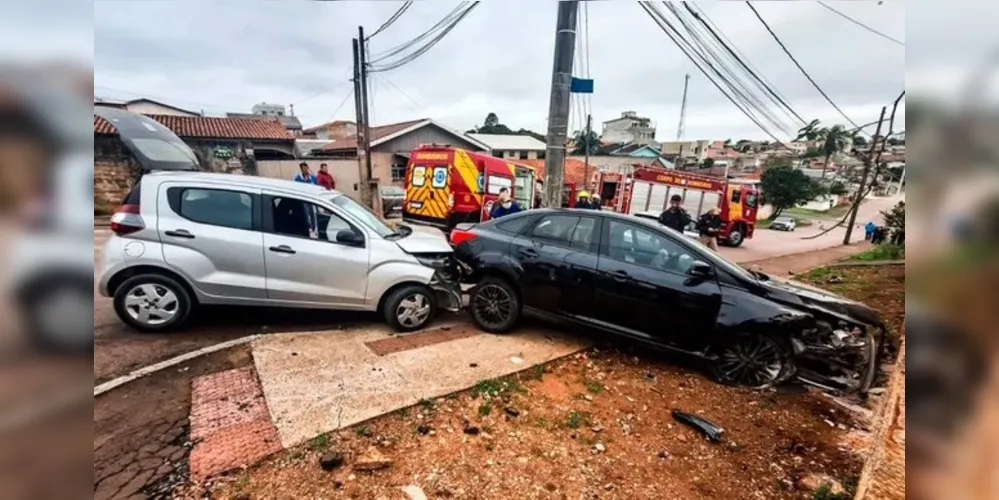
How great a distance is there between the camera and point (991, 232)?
0.60m

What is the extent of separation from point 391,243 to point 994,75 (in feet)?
13.5

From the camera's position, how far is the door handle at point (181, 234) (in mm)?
3765

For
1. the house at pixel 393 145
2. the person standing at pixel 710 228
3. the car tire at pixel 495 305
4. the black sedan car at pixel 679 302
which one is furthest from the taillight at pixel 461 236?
the house at pixel 393 145

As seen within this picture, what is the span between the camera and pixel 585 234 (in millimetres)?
4098

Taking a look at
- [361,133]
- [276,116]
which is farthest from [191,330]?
[276,116]

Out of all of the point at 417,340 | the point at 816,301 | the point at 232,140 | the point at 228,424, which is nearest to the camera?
the point at 228,424

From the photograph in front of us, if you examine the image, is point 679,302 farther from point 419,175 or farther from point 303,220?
point 419,175

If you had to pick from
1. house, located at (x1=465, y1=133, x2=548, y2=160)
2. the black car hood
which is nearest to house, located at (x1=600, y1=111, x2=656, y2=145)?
house, located at (x1=465, y1=133, x2=548, y2=160)

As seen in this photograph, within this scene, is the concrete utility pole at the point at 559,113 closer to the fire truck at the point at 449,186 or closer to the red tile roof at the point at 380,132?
the fire truck at the point at 449,186

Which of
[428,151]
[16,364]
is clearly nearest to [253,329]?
[16,364]

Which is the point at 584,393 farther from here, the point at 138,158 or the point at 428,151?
the point at 428,151

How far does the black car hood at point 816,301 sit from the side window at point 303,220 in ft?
13.3

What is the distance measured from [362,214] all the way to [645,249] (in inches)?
116

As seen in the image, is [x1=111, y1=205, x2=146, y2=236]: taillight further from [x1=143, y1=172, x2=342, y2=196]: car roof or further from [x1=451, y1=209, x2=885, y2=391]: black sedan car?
[x1=451, y1=209, x2=885, y2=391]: black sedan car
